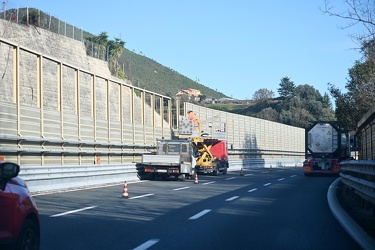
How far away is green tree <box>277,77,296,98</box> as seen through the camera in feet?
469

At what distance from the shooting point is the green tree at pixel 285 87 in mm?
142875

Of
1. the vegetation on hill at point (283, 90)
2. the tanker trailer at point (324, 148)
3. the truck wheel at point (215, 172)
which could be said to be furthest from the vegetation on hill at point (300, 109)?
the truck wheel at point (215, 172)

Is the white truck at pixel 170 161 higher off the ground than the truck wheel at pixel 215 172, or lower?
higher

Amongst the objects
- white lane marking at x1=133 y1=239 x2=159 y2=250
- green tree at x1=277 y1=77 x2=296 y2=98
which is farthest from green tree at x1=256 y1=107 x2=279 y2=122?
white lane marking at x1=133 y1=239 x2=159 y2=250

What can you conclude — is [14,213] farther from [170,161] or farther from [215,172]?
[215,172]

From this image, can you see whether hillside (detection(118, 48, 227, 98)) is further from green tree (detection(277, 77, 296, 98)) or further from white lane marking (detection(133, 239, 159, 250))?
white lane marking (detection(133, 239, 159, 250))

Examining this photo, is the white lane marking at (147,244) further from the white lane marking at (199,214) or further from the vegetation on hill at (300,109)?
the vegetation on hill at (300,109)

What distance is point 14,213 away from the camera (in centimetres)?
636

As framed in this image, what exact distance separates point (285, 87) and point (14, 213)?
141848 mm

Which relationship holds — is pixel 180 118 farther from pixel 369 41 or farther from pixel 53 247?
pixel 53 247

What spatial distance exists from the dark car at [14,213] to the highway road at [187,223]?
2.29 meters

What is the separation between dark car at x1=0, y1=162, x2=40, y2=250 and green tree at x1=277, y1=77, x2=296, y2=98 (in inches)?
5422

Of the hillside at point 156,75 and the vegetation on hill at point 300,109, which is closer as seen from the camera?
the vegetation on hill at point 300,109

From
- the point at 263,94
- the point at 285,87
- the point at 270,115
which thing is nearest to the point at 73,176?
the point at 270,115
